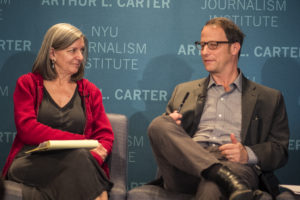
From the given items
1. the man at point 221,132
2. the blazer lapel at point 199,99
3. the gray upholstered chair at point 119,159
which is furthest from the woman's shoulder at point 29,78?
the blazer lapel at point 199,99

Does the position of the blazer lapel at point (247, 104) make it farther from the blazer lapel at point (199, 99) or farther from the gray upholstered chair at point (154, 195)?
the gray upholstered chair at point (154, 195)

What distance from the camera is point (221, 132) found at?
3.25 metres

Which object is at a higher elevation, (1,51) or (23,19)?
(23,19)

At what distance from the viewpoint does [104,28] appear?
13.4 ft

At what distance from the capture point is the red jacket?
312 cm

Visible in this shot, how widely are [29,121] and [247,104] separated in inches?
65.5

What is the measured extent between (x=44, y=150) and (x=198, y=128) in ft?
4.01

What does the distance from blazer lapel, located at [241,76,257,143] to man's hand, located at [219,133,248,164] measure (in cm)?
24

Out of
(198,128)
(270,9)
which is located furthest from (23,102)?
(270,9)

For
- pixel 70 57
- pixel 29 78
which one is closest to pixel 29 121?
pixel 29 78

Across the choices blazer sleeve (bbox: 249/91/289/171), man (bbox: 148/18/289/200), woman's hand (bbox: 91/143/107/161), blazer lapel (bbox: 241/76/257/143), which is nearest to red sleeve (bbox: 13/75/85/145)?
woman's hand (bbox: 91/143/107/161)

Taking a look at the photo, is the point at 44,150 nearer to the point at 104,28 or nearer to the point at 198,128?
the point at 198,128

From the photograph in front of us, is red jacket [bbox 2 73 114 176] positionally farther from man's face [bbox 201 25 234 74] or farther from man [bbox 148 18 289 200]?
man's face [bbox 201 25 234 74]

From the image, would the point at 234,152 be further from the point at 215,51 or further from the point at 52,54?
the point at 52,54
